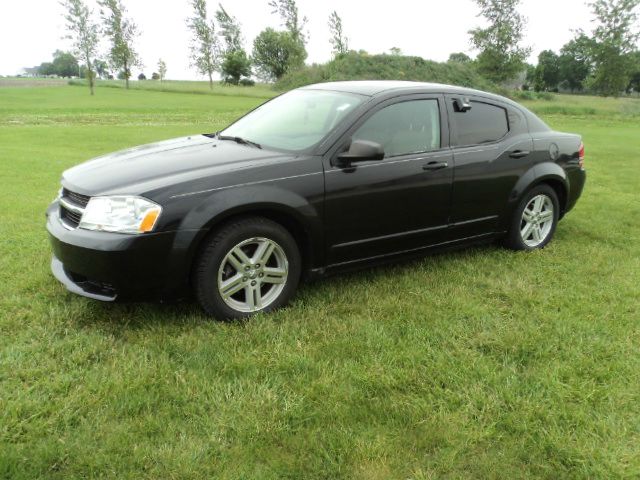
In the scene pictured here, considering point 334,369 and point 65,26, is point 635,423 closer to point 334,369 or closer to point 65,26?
point 334,369

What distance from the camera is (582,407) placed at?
104 inches

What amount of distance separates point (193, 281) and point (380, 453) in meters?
1.61

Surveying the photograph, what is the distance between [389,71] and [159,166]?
41872 millimetres

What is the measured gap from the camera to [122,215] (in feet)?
10.2

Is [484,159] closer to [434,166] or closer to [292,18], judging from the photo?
[434,166]

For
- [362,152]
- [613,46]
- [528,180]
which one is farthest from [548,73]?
[362,152]

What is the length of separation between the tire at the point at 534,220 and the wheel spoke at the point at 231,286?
276cm

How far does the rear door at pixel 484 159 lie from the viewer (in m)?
4.37

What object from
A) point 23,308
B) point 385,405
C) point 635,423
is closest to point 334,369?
point 385,405

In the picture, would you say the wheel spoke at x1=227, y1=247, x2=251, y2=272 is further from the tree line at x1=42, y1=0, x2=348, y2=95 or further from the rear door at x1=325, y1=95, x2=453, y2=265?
the tree line at x1=42, y1=0, x2=348, y2=95

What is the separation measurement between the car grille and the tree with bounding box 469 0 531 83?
4733 centimetres

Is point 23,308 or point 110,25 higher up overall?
point 110,25

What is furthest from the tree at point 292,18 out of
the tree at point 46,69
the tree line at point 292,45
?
the tree at point 46,69

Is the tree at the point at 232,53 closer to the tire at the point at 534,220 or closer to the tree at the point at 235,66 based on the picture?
the tree at the point at 235,66
